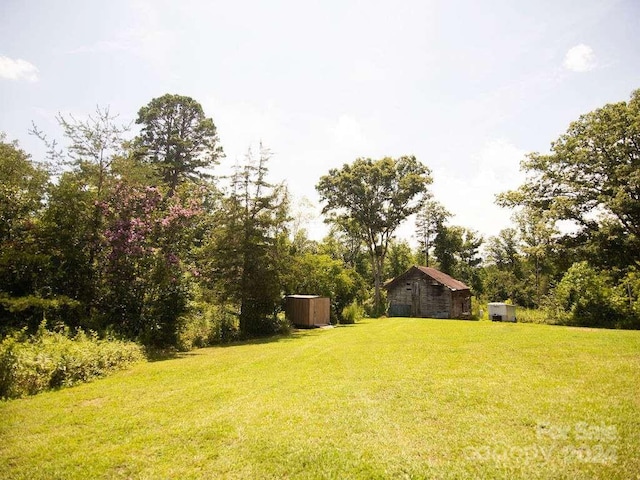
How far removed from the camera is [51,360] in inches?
360

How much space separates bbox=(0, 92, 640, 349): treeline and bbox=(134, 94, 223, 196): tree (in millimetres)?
114

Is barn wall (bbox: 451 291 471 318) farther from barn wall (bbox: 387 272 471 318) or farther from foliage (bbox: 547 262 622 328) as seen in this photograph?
foliage (bbox: 547 262 622 328)

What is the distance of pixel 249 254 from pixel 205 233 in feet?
9.22

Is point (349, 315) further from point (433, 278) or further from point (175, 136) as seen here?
point (175, 136)

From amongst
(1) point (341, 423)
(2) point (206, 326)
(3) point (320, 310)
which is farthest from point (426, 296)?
(1) point (341, 423)

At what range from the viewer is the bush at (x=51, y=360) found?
8.30m

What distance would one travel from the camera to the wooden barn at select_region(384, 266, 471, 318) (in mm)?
37156

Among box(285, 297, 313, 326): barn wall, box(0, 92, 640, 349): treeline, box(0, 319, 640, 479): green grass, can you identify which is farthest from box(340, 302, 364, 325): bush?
box(0, 319, 640, 479): green grass

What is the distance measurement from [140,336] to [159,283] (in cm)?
223

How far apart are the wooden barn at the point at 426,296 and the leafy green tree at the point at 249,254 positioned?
22085 mm

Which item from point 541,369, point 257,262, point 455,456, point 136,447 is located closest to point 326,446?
point 455,456

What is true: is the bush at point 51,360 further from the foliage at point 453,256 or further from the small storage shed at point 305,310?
the foliage at point 453,256

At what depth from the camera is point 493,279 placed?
173ft

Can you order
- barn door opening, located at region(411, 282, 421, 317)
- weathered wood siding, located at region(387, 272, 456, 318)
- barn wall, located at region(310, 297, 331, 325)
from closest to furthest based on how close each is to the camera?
barn wall, located at region(310, 297, 331, 325)
weathered wood siding, located at region(387, 272, 456, 318)
barn door opening, located at region(411, 282, 421, 317)
